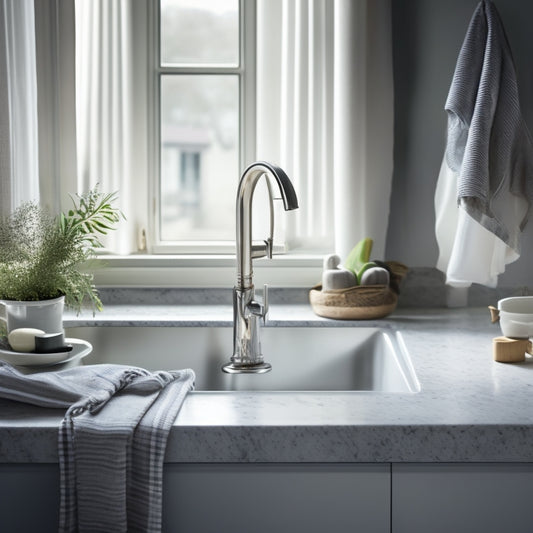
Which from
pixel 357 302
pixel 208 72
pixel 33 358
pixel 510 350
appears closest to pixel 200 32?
pixel 208 72

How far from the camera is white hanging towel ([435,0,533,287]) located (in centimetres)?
170

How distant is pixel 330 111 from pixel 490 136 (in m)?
0.46

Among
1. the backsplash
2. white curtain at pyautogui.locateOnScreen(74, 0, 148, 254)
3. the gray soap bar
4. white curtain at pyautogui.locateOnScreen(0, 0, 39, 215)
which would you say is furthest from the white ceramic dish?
white curtain at pyautogui.locateOnScreen(74, 0, 148, 254)

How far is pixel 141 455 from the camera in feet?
3.34

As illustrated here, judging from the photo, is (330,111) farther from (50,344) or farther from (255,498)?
(255,498)

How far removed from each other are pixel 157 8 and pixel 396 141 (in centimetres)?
74

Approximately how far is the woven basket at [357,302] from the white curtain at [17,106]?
768 mm

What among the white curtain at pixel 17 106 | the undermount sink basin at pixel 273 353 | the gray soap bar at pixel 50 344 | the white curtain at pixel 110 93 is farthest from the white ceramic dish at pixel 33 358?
the white curtain at pixel 110 93

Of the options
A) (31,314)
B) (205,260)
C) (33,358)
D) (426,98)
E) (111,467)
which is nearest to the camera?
(111,467)

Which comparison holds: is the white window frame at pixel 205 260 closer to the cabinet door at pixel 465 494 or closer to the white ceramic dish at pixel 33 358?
the white ceramic dish at pixel 33 358

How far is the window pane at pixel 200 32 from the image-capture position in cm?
208

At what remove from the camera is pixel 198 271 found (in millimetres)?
2088

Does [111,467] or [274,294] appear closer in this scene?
[111,467]

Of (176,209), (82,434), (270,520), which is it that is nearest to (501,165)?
(176,209)
